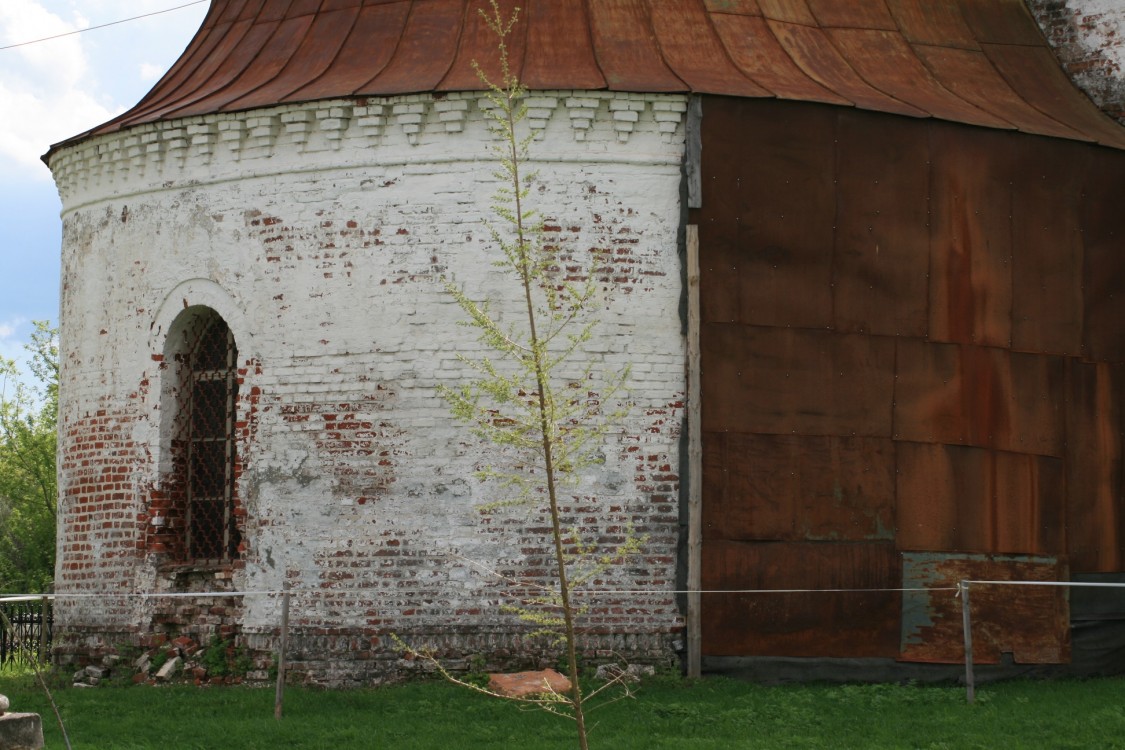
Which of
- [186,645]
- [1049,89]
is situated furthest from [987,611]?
[186,645]

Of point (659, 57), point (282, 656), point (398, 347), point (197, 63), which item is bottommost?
point (282, 656)

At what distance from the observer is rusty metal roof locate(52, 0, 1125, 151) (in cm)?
1352

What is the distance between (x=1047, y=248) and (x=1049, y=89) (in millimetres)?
2136

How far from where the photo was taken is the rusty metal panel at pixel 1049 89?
587 inches

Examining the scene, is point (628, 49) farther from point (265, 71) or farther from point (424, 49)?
point (265, 71)

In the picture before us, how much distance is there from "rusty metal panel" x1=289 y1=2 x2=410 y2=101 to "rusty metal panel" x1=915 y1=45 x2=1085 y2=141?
4.89m

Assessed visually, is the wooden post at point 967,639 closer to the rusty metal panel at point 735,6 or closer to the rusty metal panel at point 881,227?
the rusty metal panel at point 881,227

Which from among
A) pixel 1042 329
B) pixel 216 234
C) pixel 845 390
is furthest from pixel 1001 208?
pixel 216 234

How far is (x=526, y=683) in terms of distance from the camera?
11.8 metres

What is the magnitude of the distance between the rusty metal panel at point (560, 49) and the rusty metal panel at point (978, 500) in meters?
4.09

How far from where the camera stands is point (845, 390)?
13.2 m

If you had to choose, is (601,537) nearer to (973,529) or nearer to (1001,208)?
(973,529)

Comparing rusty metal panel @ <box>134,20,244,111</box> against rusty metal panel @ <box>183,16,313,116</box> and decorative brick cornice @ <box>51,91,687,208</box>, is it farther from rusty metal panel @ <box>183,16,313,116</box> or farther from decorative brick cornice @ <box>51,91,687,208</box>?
decorative brick cornice @ <box>51,91,687,208</box>

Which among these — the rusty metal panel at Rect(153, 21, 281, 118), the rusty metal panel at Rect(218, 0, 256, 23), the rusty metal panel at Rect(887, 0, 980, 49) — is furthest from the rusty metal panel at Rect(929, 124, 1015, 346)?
Result: the rusty metal panel at Rect(218, 0, 256, 23)
